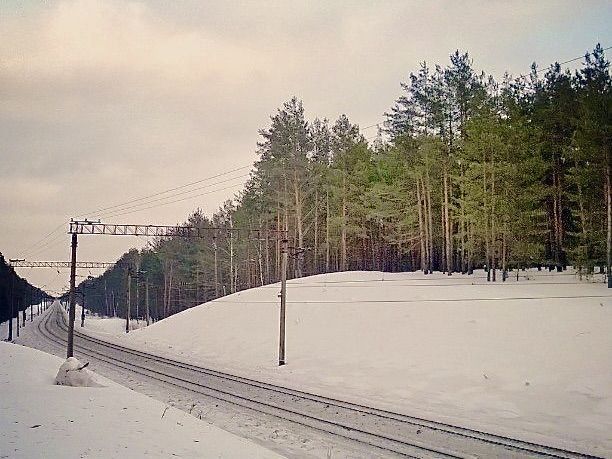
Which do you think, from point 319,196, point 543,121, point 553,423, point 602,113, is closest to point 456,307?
point 602,113

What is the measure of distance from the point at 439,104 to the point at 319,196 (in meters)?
19.0

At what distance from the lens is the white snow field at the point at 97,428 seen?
9734 millimetres

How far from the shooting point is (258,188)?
66000mm

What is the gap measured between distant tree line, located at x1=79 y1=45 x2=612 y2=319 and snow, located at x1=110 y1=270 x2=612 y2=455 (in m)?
3.72

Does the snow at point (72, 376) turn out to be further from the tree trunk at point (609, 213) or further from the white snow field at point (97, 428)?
the tree trunk at point (609, 213)

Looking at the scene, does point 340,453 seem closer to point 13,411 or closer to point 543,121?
point 13,411

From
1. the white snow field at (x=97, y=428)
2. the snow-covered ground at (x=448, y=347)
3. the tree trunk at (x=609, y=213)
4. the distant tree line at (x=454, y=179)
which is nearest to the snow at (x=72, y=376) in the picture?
the white snow field at (x=97, y=428)

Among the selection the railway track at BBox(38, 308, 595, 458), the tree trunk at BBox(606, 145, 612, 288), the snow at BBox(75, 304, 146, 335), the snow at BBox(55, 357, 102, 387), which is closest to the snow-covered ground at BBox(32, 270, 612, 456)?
the railway track at BBox(38, 308, 595, 458)

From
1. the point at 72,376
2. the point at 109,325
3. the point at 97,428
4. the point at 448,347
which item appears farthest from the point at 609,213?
the point at 109,325

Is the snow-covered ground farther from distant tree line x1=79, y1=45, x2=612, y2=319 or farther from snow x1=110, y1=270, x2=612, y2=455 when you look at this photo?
distant tree line x1=79, y1=45, x2=612, y2=319

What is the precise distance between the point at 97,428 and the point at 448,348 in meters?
18.7

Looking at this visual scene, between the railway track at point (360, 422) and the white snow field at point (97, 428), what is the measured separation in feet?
12.4

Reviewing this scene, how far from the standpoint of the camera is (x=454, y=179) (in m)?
47.8

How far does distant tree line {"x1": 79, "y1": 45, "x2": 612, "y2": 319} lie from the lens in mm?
38375
